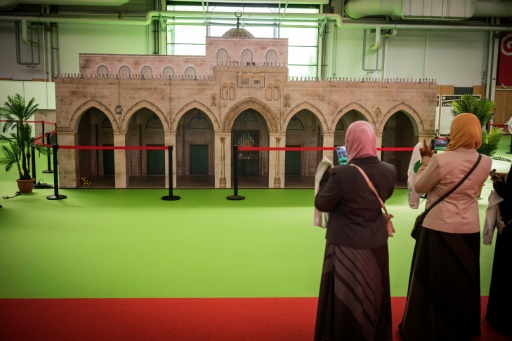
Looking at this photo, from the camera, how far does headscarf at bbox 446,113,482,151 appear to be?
13.1 ft

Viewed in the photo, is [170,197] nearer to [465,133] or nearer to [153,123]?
[153,123]

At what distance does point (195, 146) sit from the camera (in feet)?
53.6

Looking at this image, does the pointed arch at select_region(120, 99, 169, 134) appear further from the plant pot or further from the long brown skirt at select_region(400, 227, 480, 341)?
the long brown skirt at select_region(400, 227, 480, 341)

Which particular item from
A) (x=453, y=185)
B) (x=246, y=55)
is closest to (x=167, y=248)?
(x=453, y=185)

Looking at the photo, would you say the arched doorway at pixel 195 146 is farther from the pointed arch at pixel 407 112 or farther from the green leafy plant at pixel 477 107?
the green leafy plant at pixel 477 107

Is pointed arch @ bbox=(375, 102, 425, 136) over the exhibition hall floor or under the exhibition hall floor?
over

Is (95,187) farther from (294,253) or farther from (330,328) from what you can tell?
(330,328)

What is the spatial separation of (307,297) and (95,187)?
998 centimetres

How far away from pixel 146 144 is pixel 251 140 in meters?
3.87

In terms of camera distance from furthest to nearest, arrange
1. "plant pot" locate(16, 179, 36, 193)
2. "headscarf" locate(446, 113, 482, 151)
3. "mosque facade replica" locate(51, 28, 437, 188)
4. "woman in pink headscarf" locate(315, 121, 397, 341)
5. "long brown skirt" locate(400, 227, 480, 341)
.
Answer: "mosque facade replica" locate(51, 28, 437, 188) → "plant pot" locate(16, 179, 36, 193) → "long brown skirt" locate(400, 227, 480, 341) → "headscarf" locate(446, 113, 482, 151) → "woman in pink headscarf" locate(315, 121, 397, 341)

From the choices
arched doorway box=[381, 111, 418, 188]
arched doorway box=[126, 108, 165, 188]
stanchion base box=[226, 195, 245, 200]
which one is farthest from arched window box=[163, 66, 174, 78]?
arched doorway box=[381, 111, 418, 188]

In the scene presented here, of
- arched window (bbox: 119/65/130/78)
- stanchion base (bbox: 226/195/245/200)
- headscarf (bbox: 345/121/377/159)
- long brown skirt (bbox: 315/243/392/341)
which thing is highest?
arched window (bbox: 119/65/130/78)

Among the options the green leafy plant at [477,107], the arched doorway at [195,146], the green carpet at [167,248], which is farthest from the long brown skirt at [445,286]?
the arched doorway at [195,146]

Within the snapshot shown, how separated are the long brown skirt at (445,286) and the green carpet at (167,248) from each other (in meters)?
1.70
